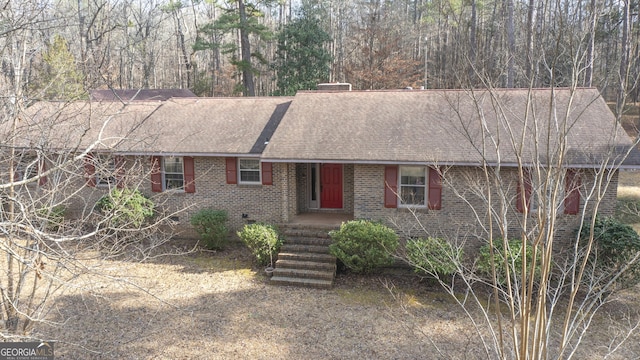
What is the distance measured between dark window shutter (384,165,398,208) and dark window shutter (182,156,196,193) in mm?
6431

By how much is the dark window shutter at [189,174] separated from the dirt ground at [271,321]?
324 cm

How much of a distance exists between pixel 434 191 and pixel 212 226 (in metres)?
6.85

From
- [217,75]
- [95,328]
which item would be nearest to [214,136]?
[95,328]

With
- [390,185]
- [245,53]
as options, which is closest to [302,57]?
[245,53]

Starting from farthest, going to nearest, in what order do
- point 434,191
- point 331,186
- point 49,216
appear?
1. point 331,186
2. point 434,191
3. point 49,216

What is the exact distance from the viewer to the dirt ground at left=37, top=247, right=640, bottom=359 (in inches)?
336

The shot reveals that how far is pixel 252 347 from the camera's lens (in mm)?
8664

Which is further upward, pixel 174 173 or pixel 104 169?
pixel 104 169

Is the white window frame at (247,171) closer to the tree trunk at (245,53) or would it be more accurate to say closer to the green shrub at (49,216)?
the green shrub at (49,216)

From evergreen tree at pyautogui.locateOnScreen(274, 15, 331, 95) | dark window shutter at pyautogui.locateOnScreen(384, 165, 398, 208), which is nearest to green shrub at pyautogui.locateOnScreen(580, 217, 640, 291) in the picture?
dark window shutter at pyautogui.locateOnScreen(384, 165, 398, 208)

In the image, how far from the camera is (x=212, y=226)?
13508 mm

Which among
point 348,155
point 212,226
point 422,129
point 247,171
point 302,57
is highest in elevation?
point 302,57

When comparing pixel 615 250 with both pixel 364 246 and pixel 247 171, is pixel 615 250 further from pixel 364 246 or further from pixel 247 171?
pixel 247 171

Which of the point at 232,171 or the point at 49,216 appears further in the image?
the point at 232,171
